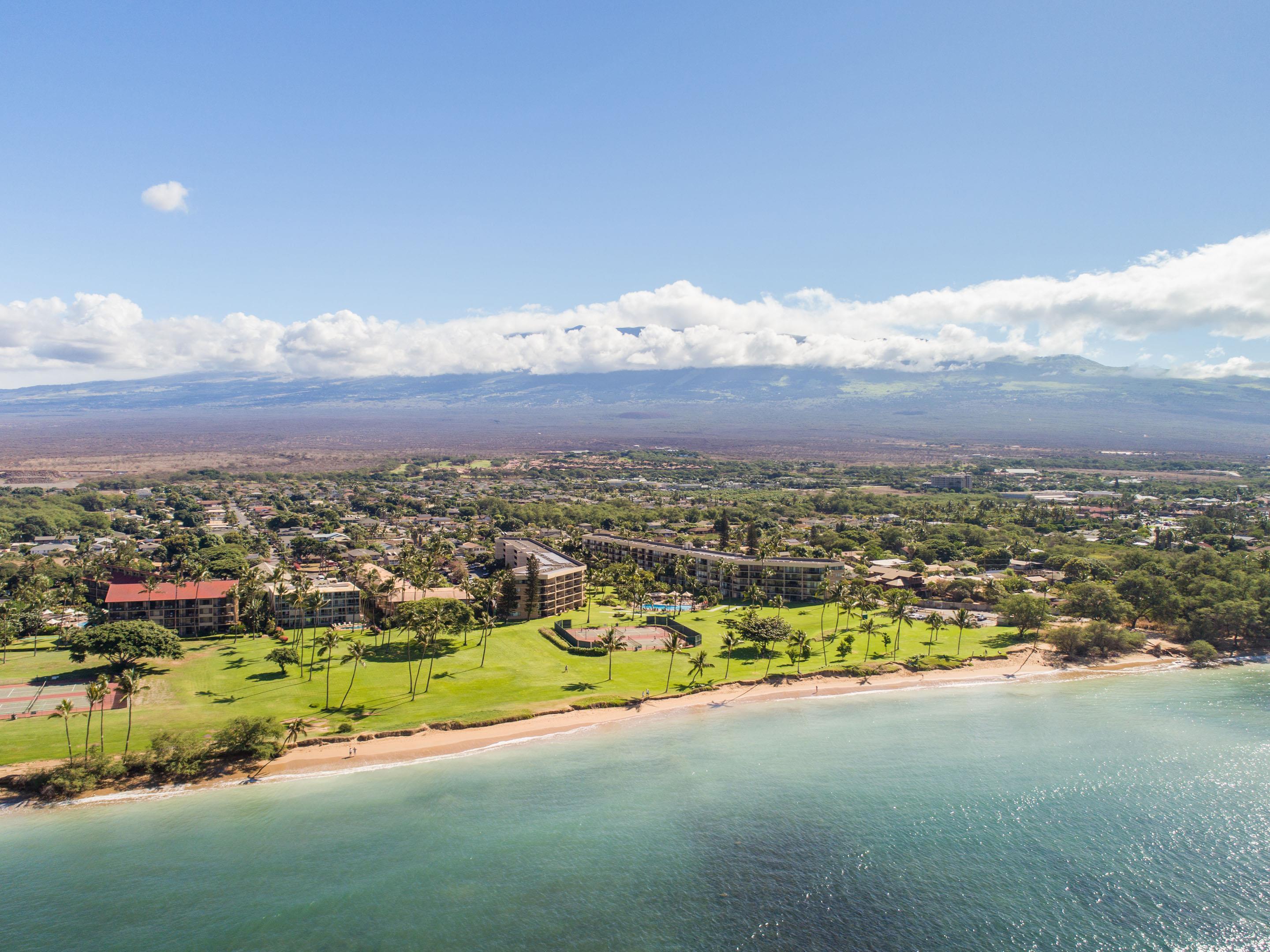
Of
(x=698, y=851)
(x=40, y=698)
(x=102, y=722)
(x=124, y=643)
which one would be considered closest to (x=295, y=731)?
(x=102, y=722)

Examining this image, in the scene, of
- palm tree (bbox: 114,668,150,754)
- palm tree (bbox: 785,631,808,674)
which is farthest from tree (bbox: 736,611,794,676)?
palm tree (bbox: 114,668,150,754)

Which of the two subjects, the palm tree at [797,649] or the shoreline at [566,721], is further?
the palm tree at [797,649]

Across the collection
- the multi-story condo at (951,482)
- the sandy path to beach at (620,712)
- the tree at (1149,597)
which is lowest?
the sandy path to beach at (620,712)

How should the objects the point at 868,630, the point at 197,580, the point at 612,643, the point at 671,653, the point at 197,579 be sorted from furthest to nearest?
1. the point at 197,580
2. the point at 197,579
3. the point at 868,630
4. the point at 671,653
5. the point at 612,643

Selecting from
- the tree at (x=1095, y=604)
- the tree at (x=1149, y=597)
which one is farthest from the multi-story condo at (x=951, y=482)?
the tree at (x=1095, y=604)

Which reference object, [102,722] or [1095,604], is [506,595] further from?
[1095,604]

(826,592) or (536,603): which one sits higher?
(826,592)

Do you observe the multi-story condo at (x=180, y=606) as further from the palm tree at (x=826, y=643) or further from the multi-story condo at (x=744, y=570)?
the palm tree at (x=826, y=643)
